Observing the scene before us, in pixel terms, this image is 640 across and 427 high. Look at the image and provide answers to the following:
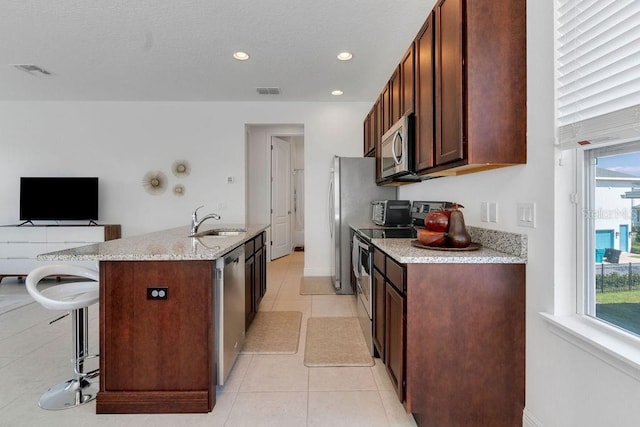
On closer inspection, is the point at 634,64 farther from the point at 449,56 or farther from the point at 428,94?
the point at 428,94

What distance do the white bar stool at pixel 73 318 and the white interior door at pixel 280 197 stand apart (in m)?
4.37

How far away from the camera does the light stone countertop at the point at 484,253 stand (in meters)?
1.57

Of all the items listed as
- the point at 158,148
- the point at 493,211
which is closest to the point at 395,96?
the point at 493,211

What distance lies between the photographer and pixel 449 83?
1.72 m

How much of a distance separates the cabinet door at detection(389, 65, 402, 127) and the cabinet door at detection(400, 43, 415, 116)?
0.06 metres

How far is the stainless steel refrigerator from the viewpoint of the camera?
4027 millimetres

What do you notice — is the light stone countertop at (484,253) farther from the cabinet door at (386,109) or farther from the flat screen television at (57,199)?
the flat screen television at (57,199)

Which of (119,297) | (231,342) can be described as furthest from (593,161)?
(119,297)

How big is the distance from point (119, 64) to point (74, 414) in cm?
331

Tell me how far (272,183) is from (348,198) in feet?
8.79

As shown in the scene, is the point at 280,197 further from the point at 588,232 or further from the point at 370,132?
the point at 588,232

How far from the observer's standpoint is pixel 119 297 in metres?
1.74

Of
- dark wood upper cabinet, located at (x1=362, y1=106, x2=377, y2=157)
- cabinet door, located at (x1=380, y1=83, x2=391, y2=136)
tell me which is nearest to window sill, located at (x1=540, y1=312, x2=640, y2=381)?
cabinet door, located at (x1=380, y1=83, x2=391, y2=136)

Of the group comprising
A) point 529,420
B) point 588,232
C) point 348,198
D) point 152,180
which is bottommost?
point 529,420
